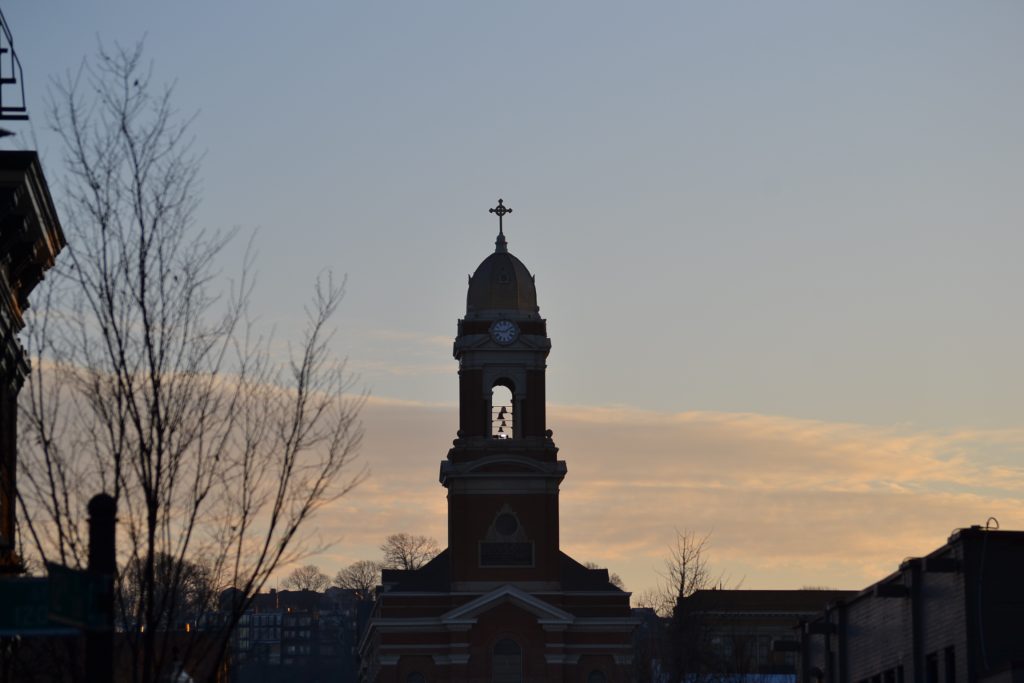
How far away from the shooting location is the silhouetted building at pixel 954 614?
1521 inches

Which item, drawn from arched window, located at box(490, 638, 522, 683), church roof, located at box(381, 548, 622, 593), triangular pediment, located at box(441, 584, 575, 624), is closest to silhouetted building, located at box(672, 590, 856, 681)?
church roof, located at box(381, 548, 622, 593)

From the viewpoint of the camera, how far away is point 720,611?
4446 inches

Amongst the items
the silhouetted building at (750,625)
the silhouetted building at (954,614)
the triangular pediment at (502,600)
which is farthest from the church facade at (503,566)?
the silhouetted building at (954,614)

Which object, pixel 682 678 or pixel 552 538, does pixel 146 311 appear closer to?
pixel 682 678

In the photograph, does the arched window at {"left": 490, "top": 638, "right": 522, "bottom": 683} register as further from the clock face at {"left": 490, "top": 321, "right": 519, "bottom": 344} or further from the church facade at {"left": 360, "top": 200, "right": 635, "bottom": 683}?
the clock face at {"left": 490, "top": 321, "right": 519, "bottom": 344}

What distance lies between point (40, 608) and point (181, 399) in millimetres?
6021

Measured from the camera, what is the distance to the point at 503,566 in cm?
9550

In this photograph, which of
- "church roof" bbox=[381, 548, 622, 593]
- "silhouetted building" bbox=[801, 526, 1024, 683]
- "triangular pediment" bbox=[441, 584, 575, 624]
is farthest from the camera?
"church roof" bbox=[381, 548, 622, 593]

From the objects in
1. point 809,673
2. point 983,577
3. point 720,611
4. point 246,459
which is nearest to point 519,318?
point 720,611

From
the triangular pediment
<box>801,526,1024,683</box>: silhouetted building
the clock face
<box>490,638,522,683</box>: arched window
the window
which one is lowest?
the window

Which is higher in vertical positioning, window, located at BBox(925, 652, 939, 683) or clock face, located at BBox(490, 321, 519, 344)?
clock face, located at BBox(490, 321, 519, 344)

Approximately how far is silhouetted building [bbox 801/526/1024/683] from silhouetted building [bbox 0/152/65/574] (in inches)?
660

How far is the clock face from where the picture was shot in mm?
95375

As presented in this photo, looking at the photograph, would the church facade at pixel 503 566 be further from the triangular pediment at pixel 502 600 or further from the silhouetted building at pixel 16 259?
the silhouetted building at pixel 16 259
